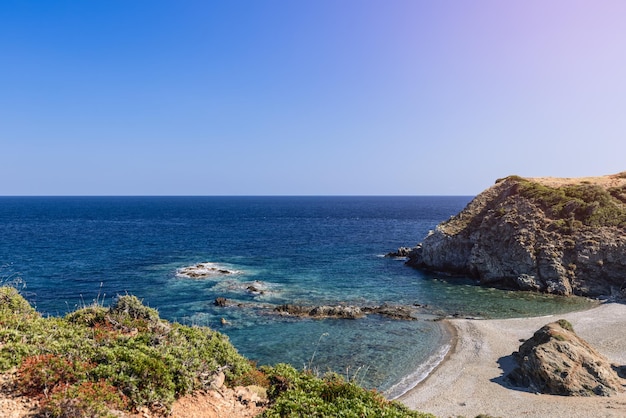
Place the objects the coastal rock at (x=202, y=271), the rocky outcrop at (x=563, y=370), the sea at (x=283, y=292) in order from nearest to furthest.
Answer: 1. the rocky outcrop at (x=563, y=370)
2. the sea at (x=283, y=292)
3. the coastal rock at (x=202, y=271)

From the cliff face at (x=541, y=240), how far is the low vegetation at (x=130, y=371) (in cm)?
4845

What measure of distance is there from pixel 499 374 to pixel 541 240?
33.3m

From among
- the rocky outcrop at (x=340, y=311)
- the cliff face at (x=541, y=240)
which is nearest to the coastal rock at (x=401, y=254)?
the cliff face at (x=541, y=240)

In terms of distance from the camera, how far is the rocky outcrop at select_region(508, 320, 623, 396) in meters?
23.2

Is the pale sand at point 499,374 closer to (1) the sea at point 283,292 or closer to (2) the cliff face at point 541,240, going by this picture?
(1) the sea at point 283,292

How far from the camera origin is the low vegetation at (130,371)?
8945 millimetres

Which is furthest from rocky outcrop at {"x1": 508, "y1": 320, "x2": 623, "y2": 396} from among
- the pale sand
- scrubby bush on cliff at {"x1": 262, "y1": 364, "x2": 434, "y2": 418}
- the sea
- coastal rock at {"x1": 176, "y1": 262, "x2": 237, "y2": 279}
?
coastal rock at {"x1": 176, "y1": 262, "x2": 237, "y2": 279}

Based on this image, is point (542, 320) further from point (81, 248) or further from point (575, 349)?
point (81, 248)

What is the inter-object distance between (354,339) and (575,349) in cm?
1674

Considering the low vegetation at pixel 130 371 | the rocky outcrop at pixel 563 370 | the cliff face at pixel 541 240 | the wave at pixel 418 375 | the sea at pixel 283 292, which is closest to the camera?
the low vegetation at pixel 130 371

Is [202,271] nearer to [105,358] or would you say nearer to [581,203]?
[105,358]

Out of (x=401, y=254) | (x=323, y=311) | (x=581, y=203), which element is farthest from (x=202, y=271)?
(x=581, y=203)

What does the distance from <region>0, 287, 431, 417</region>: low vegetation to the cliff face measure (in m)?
48.4

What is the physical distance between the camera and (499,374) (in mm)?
27234
